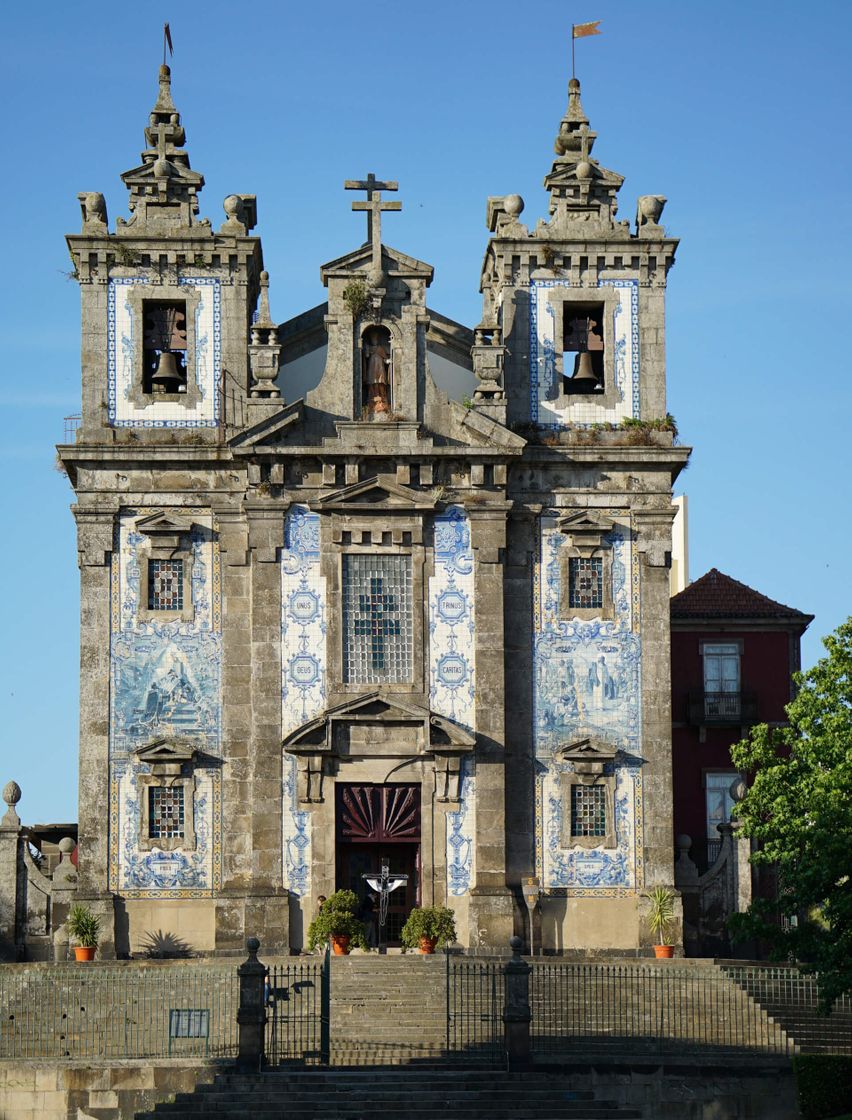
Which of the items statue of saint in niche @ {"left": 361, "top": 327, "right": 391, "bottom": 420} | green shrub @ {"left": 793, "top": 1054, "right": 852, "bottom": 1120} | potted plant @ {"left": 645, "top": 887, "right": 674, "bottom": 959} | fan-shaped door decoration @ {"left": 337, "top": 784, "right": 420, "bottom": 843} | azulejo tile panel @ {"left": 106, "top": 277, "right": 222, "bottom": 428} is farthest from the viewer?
azulejo tile panel @ {"left": 106, "top": 277, "right": 222, "bottom": 428}

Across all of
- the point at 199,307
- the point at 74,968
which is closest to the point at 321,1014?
the point at 74,968

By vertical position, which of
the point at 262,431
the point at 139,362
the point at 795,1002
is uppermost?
the point at 139,362

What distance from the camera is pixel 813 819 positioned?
1661 inches

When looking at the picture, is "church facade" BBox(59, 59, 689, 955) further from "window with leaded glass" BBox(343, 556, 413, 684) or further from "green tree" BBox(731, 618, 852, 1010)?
"green tree" BBox(731, 618, 852, 1010)

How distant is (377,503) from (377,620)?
2.23m

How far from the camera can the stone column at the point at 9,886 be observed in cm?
4912

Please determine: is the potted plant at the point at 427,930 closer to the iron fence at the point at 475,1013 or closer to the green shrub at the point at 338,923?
the green shrub at the point at 338,923

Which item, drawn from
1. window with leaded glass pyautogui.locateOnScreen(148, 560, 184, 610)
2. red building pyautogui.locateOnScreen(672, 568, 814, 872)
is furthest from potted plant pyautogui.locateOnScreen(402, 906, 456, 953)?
red building pyautogui.locateOnScreen(672, 568, 814, 872)

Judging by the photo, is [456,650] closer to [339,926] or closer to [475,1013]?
[339,926]

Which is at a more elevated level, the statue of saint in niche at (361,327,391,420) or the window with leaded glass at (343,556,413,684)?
the statue of saint in niche at (361,327,391,420)

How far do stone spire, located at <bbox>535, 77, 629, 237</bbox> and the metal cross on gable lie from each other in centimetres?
795

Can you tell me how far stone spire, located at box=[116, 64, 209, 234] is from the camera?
2012 inches

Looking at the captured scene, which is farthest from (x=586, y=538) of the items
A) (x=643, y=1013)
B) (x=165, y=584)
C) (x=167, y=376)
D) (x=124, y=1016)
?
(x=124, y=1016)

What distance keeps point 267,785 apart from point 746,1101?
11.7 metres
